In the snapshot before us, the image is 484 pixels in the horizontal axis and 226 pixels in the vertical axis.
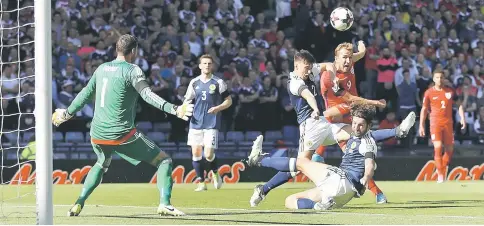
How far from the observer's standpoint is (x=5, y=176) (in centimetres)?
1977

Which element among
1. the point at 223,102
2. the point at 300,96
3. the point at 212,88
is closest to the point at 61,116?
the point at 300,96

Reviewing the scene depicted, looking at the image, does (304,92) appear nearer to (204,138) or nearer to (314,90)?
(314,90)

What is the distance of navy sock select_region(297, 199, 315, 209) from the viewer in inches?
468

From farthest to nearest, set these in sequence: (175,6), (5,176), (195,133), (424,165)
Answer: (175,6) → (424,165) → (5,176) → (195,133)

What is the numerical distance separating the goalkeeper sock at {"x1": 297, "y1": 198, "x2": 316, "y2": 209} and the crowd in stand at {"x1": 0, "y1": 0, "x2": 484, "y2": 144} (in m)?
9.24

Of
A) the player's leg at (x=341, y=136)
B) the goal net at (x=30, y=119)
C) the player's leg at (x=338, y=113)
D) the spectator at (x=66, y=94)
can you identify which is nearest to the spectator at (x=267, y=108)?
the spectator at (x=66, y=94)

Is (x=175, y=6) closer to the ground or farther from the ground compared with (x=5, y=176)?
farther from the ground

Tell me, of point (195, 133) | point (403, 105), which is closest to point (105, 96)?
point (195, 133)

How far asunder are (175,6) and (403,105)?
561 centimetres

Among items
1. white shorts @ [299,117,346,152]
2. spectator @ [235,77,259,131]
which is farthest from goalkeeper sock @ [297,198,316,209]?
spectator @ [235,77,259,131]

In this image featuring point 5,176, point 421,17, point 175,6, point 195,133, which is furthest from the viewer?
point 421,17

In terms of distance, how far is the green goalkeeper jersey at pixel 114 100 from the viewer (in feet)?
35.8

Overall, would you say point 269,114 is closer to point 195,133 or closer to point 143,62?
point 143,62

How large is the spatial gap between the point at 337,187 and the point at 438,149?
28.6ft
